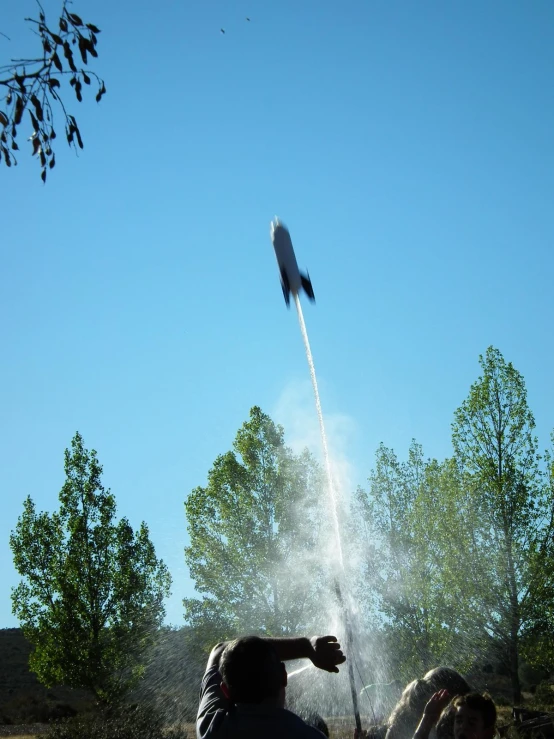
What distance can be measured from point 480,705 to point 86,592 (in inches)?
978

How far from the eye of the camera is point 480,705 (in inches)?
154

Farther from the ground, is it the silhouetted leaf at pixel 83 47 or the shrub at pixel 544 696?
→ the silhouetted leaf at pixel 83 47

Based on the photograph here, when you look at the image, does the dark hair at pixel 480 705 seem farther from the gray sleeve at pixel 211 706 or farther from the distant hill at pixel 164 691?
the distant hill at pixel 164 691

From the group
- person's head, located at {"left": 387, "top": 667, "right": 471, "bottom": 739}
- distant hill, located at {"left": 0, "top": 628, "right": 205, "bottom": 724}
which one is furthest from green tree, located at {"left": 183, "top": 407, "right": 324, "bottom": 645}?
person's head, located at {"left": 387, "top": 667, "right": 471, "bottom": 739}

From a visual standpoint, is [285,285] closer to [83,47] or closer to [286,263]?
[286,263]

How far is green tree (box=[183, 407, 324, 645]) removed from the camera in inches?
979

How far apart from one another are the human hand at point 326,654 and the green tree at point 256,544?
2223 cm

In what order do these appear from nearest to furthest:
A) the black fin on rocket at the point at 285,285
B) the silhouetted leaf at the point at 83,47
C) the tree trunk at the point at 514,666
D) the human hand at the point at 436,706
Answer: the human hand at the point at 436,706
the silhouetted leaf at the point at 83,47
the black fin on rocket at the point at 285,285
the tree trunk at the point at 514,666

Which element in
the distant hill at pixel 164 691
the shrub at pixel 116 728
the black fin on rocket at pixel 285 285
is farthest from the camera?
the distant hill at pixel 164 691

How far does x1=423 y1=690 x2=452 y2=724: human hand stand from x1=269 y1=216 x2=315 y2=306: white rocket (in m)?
11.3

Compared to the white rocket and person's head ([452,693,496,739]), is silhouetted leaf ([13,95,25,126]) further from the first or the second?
the white rocket

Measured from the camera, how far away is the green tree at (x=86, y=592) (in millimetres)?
25984

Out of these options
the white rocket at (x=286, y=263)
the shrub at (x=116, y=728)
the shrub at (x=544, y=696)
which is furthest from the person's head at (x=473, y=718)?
the shrub at (x=544, y=696)

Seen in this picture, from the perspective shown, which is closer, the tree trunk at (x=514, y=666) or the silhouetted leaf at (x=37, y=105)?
the silhouetted leaf at (x=37, y=105)
